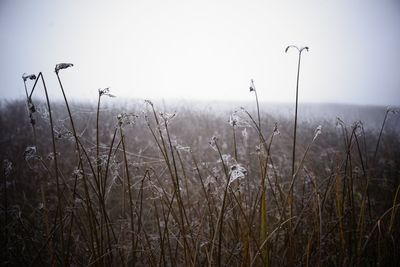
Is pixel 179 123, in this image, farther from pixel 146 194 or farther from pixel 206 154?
pixel 146 194

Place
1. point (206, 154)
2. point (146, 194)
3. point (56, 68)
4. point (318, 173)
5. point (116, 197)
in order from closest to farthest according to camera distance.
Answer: point (56, 68), point (146, 194), point (116, 197), point (318, 173), point (206, 154)

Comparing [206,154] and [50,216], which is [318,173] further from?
[50,216]

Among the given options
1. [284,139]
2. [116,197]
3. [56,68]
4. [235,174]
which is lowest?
[116,197]

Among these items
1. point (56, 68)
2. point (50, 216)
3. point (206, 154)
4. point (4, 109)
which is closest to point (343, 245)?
point (56, 68)

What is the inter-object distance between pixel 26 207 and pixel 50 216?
54 centimetres

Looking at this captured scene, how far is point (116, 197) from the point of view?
12.6ft

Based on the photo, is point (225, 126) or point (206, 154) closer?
point (206, 154)

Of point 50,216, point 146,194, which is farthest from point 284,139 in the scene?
point 50,216

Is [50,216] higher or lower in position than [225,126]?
lower

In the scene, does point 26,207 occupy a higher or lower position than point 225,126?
lower

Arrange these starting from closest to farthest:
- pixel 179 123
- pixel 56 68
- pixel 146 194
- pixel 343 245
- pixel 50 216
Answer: pixel 56 68 < pixel 343 245 < pixel 50 216 < pixel 146 194 < pixel 179 123

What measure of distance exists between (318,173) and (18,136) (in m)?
6.16

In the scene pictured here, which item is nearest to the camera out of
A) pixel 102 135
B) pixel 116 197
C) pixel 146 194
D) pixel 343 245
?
pixel 343 245

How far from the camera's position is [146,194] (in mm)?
3564
